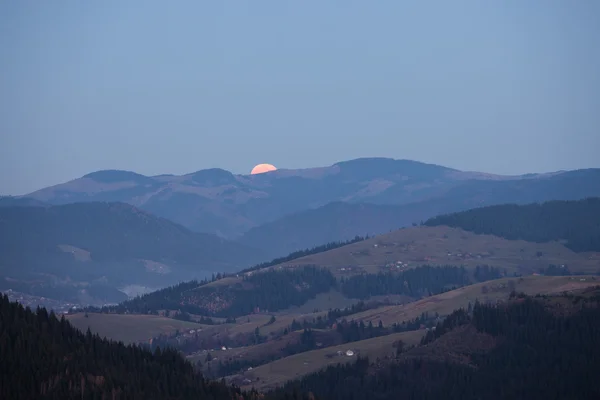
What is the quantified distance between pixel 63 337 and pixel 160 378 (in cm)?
1293

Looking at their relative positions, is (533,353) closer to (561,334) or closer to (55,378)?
(561,334)

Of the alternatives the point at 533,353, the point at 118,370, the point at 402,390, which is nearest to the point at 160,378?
the point at 118,370

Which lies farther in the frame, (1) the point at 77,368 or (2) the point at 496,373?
(2) the point at 496,373

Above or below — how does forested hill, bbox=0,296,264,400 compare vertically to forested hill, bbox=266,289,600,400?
above

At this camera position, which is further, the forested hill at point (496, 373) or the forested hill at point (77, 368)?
the forested hill at point (496, 373)

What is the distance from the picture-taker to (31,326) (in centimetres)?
13925

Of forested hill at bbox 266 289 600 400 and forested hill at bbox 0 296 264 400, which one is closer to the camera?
forested hill at bbox 0 296 264 400

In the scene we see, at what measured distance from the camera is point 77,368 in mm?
129625

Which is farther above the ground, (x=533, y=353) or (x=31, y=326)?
(x=31, y=326)

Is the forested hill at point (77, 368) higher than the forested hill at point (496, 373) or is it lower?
higher

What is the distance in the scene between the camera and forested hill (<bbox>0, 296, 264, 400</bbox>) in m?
123

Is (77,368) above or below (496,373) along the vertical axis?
above

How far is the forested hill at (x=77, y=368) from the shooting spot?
12344 cm

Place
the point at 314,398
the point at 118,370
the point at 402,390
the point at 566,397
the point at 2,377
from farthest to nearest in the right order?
the point at 402,390 → the point at 566,397 → the point at 314,398 → the point at 118,370 → the point at 2,377
